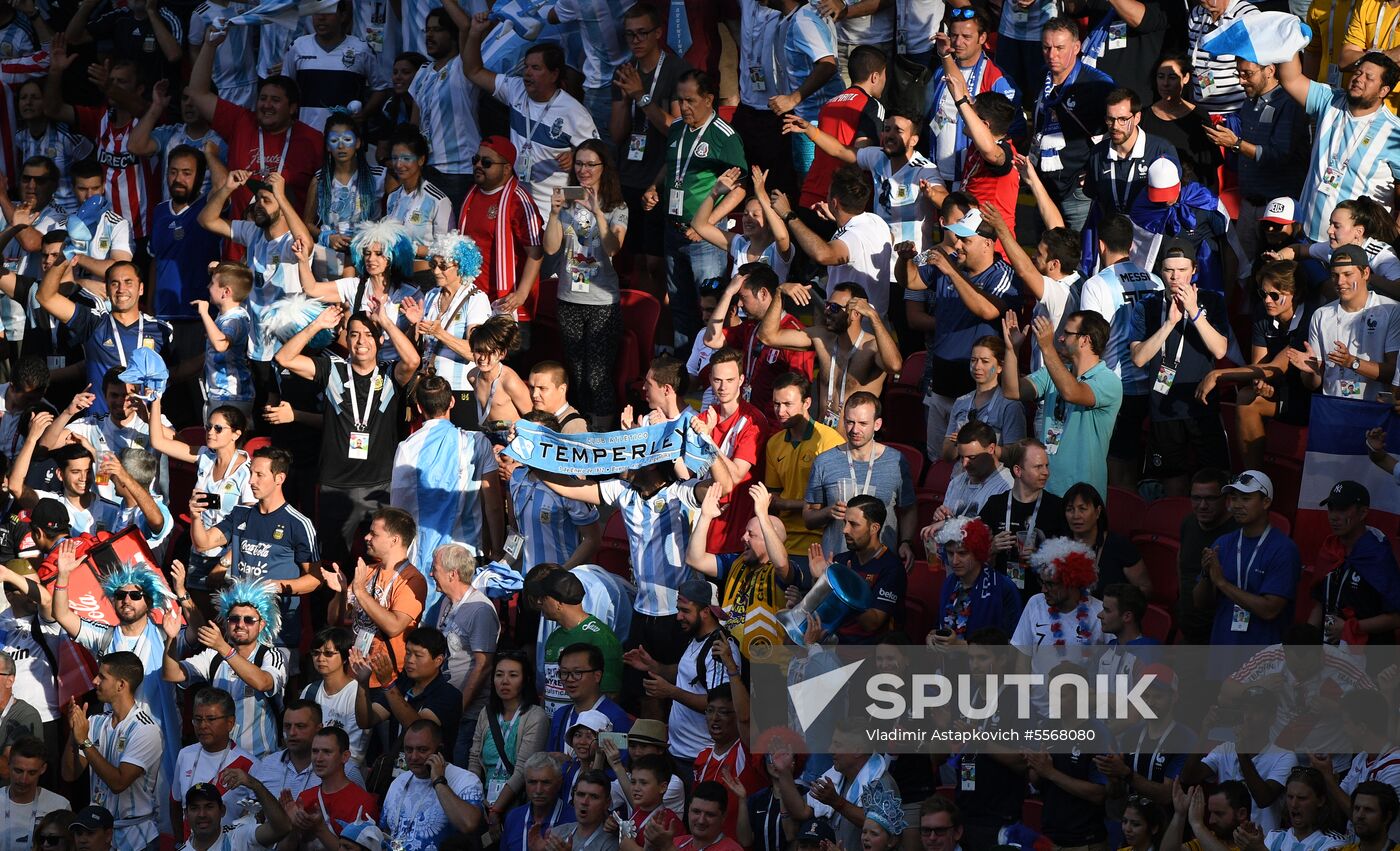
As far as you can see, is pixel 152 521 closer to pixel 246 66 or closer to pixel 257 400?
pixel 257 400

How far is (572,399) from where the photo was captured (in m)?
12.7

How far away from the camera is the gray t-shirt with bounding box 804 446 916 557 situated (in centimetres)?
1050

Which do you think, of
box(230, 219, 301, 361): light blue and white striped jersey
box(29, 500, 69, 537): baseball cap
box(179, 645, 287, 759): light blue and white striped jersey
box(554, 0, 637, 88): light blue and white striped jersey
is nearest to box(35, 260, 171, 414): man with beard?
box(230, 219, 301, 361): light blue and white striped jersey

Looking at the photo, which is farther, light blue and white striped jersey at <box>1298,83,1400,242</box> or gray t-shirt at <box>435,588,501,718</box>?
light blue and white striped jersey at <box>1298,83,1400,242</box>

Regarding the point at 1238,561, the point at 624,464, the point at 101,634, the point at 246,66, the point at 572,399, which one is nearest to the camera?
the point at 1238,561

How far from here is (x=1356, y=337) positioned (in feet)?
33.7

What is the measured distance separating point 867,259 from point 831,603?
8.65 ft

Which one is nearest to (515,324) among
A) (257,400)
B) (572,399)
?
(572,399)

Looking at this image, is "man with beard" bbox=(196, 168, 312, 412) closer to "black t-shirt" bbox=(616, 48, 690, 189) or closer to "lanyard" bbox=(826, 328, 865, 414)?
"black t-shirt" bbox=(616, 48, 690, 189)

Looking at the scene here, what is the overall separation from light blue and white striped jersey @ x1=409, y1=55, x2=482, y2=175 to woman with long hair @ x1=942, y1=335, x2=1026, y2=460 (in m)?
4.44

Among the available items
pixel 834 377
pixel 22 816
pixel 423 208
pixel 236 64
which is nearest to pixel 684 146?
pixel 423 208

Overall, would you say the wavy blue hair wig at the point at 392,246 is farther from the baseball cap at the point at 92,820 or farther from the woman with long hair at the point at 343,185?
the baseball cap at the point at 92,820

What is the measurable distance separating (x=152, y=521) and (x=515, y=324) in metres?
2.37

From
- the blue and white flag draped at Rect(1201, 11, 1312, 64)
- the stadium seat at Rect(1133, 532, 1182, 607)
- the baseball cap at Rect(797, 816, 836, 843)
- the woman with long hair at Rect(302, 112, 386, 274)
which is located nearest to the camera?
the baseball cap at Rect(797, 816, 836, 843)
